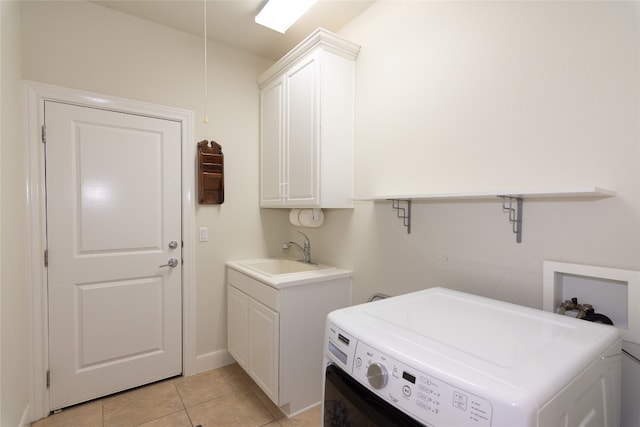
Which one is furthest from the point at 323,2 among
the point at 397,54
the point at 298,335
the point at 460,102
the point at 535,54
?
the point at 298,335

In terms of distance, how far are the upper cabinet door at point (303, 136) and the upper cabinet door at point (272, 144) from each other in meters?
0.11

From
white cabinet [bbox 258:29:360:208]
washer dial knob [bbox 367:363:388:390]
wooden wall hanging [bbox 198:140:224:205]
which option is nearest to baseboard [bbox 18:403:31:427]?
wooden wall hanging [bbox 198:140:224:205]

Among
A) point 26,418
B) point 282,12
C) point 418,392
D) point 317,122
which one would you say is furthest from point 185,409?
point 282,12

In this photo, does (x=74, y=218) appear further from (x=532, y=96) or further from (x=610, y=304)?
(x=610, y=304)

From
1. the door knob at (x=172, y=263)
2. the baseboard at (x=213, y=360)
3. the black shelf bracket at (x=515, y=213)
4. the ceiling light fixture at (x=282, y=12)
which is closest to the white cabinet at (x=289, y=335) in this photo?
the baseboard at (x=213, y=360)

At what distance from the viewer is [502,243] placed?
1352 millimetres

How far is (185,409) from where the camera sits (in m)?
1.96

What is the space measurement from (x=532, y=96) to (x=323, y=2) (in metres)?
1.47

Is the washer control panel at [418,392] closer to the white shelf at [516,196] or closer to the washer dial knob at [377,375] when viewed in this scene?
the washer dial knob at [377,375]

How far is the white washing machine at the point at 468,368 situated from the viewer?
639 mm

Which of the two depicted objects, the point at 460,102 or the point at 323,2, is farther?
the point at 323,2

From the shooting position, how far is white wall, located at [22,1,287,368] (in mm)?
1912

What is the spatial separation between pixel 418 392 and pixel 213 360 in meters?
2.23

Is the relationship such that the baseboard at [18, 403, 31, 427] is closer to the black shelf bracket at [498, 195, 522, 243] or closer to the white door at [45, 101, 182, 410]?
the white door at [45, 101, 182, 410]
